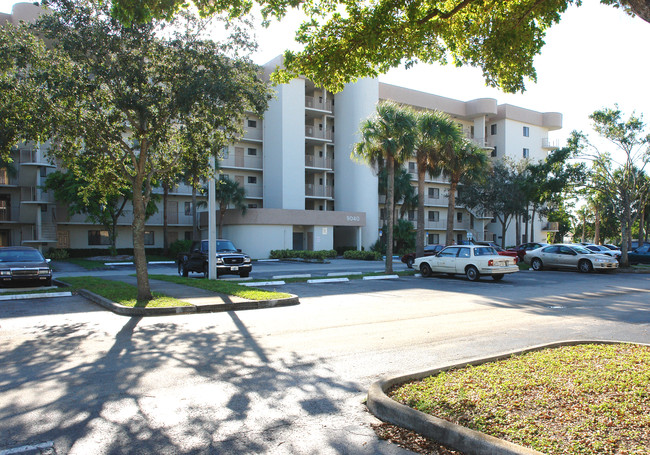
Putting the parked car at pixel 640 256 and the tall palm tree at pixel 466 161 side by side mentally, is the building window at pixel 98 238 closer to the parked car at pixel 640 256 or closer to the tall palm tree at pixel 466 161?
the tall palm tree at pixel 466 161

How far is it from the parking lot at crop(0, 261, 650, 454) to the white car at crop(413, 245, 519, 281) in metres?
6.03

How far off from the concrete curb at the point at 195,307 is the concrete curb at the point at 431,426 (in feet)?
24.3

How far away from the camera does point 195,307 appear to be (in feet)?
38.9

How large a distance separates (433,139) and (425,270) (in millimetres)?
7409

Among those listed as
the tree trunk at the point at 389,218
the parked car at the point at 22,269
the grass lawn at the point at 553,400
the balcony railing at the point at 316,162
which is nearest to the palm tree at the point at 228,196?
the balcony railing at the point at 316,162

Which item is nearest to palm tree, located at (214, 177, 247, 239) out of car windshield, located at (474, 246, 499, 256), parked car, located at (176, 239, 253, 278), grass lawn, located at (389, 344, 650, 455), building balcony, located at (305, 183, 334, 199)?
building balcony, located at (305, 183, 334, 199)

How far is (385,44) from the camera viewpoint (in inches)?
320

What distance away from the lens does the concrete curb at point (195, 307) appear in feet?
37.4

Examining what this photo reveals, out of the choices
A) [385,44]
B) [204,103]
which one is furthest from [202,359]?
[204,103]

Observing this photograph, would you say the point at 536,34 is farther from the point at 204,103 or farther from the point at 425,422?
the point at 204,103

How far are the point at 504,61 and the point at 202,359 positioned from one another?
274 inches

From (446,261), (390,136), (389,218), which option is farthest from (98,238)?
(446,261)

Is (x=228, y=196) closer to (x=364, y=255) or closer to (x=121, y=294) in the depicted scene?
(x=364, y=255)

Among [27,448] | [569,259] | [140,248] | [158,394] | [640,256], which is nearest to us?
[27,448]
